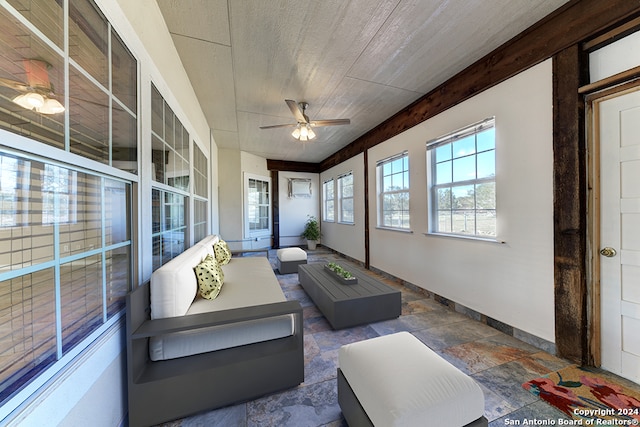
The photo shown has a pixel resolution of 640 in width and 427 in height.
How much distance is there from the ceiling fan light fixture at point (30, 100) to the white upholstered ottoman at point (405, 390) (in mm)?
1726

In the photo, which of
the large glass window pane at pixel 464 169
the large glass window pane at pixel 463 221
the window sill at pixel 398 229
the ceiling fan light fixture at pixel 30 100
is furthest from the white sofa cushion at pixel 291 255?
the ceiling fan light fixture at pixel 30 100

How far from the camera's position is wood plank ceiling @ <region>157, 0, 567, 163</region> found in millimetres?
1763

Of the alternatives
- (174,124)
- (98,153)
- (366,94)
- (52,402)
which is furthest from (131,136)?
(366,94)

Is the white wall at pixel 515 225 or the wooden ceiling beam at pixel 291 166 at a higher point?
the wooden ceiling beam at pixel 291 166

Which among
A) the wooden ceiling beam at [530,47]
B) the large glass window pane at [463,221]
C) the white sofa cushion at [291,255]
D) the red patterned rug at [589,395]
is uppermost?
the wooden ceiling beam at [530,47]

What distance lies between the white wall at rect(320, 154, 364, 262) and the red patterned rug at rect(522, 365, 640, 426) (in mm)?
3336

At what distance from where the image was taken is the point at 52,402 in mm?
816

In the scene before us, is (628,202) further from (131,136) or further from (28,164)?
(131,136)

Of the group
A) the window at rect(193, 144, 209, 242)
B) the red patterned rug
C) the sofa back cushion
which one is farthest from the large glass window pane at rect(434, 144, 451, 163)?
the window at rect(193, 144, 209, 242)

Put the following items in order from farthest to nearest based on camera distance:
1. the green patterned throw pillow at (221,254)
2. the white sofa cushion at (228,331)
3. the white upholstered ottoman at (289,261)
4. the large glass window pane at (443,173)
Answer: the white upholstered ottoman at (289,261) → the green patterned throw pillow at (221,254) → the large glass window pane at (443,173) → the white sofa cushion at (228,331)

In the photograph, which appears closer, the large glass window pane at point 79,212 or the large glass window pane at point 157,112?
the large glass window pane at point 79,212

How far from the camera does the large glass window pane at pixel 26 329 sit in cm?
71

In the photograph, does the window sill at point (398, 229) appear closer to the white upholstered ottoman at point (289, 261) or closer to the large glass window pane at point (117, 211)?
the white upholstered ottoman at point (289, 261)

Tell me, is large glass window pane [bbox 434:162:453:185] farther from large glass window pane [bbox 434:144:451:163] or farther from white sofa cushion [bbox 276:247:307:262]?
white sofa cushion [bbox 276:247:307:262]
